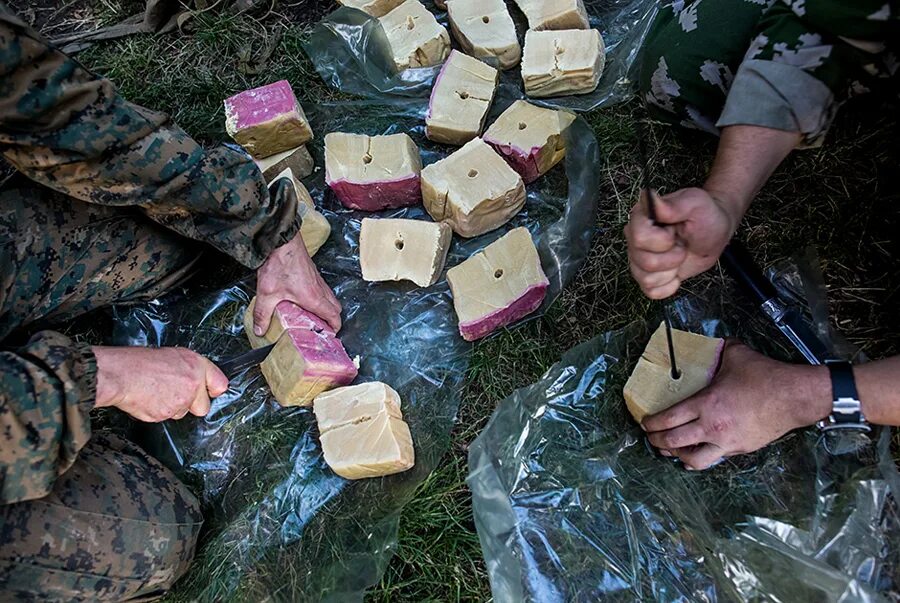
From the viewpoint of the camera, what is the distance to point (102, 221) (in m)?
2.09

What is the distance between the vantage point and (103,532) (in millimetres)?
1835

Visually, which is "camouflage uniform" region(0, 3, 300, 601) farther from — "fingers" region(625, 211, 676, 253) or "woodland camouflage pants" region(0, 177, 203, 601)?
"fingers" region(625, 211, 676, 253)

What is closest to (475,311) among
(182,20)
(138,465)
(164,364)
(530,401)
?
(530,401)

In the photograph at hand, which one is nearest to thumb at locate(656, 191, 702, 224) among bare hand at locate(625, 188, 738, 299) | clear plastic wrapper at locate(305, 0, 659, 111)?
bare hand at locate(625, 188, 738, 299)

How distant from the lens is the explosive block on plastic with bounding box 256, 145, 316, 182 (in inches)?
98.5

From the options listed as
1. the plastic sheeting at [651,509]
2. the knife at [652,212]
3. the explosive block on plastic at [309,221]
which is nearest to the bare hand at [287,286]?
the explosive block on plastic at [309,221]

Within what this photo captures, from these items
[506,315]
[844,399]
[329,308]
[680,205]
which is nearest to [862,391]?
[844,399]

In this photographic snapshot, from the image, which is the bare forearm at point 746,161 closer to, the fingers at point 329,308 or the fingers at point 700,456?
the fingers at point 700,456

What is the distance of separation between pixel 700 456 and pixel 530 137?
1.05m

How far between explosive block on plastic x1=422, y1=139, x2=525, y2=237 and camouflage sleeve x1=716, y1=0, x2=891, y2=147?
699 mm

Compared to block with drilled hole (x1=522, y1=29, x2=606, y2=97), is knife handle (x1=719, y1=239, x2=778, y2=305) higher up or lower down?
lower down

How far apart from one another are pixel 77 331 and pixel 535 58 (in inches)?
65.5

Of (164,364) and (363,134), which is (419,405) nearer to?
(164,364)

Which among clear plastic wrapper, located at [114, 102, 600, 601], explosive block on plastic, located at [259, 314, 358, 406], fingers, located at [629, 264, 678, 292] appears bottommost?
clear plastic wrapper, located at [114, 102, 600, 601]
